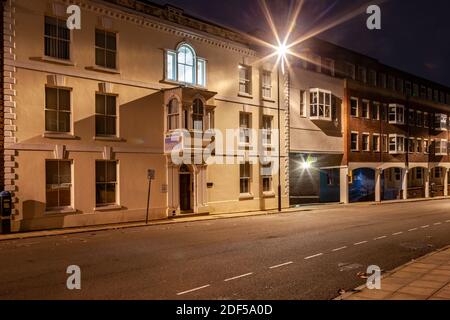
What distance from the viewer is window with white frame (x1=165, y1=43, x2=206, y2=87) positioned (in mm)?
25803

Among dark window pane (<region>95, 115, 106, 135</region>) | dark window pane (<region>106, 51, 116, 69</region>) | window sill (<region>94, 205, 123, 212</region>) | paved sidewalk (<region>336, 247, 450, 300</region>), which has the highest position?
dark window pane (<region>106, 51, 116, 69</region>)

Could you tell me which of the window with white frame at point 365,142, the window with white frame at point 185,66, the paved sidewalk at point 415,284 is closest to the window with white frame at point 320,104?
the window with white frame at point 365,142

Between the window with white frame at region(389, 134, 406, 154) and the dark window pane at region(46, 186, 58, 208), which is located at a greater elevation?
the window with white frame at region(389, 134, 406, 154)

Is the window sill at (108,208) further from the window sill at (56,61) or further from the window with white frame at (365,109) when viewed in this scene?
the window with white frame at (365,109)

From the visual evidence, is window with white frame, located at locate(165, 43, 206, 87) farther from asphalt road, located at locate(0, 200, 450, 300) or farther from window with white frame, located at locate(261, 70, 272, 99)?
asphalt road, located at locate(0, 200, 450, 300)

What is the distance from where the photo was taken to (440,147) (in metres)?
58.4

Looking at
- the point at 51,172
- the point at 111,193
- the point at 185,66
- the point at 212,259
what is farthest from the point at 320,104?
the point at 212,259

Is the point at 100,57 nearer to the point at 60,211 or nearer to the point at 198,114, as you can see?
the point at 198,114

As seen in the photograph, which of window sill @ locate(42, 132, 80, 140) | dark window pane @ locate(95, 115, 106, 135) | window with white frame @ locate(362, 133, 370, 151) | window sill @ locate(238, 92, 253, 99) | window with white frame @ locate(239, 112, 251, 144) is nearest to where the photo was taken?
window sill @ locate(42, 132, 80, 140)

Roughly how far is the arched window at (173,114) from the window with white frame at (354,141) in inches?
886

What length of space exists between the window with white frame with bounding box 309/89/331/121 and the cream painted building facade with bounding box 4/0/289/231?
8259mm

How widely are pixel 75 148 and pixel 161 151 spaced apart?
518 centimetres

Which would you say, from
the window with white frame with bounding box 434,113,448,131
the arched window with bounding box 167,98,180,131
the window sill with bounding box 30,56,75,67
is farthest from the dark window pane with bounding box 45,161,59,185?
the window with white frame with bounding box 434,113,448,131

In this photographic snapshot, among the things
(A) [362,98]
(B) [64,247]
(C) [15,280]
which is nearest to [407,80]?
(A) [362,98]
